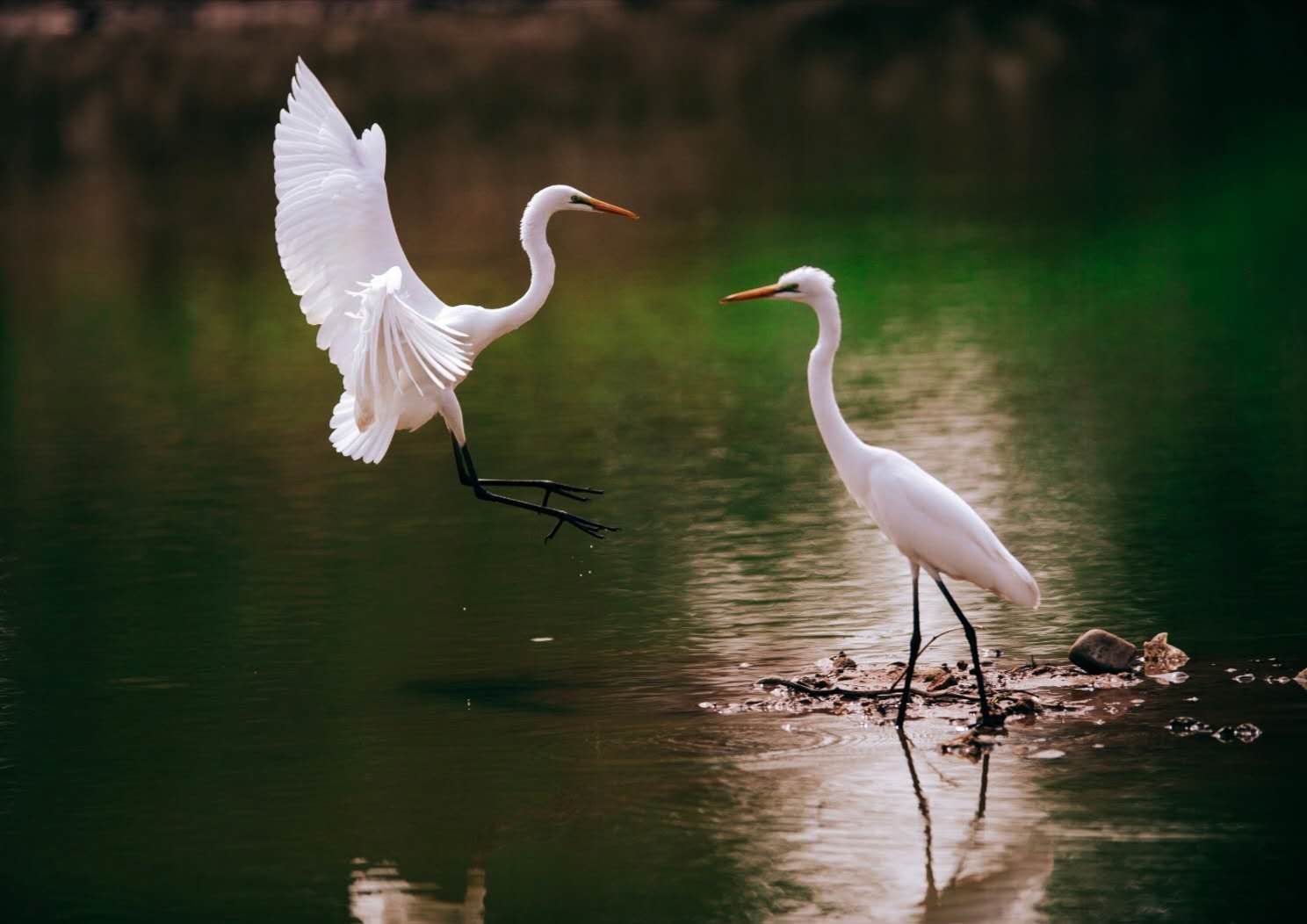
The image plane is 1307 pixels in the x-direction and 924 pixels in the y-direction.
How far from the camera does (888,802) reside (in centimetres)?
608

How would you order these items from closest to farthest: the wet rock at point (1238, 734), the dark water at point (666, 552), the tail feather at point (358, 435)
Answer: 1. the dark water at point (666, 552)
2. the wet rock at point (1238, 734)
3. the tail feather at point (358, 435)

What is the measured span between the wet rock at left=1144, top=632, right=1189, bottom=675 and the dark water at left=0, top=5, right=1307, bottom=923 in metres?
0.08

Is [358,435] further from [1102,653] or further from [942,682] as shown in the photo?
[1102,653]

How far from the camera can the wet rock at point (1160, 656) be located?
717 cm

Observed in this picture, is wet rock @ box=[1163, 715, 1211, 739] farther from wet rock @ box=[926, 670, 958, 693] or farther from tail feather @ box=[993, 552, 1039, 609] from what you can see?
wet rock @ box=[926, 670, 958, 693]

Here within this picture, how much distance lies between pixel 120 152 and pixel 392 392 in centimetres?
2282

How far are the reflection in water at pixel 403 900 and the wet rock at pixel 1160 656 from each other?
2518 mm

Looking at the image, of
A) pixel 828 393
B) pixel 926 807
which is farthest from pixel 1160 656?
pixel 926 807

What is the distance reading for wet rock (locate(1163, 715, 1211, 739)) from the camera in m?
6.46

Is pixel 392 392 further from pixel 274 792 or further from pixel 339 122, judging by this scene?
pixel 274 792

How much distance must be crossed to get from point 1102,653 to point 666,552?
2638 millimetres

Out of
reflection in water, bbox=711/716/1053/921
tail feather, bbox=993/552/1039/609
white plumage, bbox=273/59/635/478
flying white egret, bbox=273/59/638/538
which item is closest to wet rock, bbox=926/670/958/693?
reflection in water, bbox=711/716/1053/921

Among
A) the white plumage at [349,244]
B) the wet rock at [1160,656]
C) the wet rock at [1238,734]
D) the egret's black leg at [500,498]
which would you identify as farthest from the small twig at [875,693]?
the white plumage at [349,244]

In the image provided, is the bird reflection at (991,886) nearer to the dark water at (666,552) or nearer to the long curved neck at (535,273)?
the dark water at (666,552)
